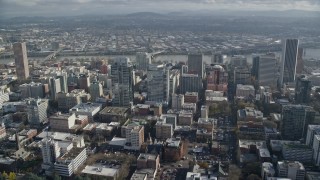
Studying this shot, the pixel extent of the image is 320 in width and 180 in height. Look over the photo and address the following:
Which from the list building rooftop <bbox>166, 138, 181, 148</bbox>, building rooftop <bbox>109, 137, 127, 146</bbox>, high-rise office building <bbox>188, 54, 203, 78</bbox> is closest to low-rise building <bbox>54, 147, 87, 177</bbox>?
building rooftop <bbox>109, 137, 127, 146</bbox>

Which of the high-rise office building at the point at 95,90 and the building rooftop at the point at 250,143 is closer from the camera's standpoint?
the building rooftop at the point at 250,143

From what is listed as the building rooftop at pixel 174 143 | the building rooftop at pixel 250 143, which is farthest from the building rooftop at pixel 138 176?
the building rooftop at pixel 250 143

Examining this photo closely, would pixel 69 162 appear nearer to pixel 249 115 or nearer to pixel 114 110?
pixel 114 110

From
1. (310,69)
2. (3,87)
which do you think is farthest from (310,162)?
(3,87)

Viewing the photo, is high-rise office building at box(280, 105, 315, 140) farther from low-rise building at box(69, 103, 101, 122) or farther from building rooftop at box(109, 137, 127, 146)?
low-rise building at box(69, 103, 101, 122)

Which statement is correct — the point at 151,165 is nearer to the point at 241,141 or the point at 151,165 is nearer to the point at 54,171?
the point at 54,171

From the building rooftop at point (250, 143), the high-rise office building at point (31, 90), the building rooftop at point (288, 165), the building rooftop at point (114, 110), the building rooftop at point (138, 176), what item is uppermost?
the high-rise office building at point (31, 90)

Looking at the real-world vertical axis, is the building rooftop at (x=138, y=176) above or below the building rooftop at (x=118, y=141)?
above

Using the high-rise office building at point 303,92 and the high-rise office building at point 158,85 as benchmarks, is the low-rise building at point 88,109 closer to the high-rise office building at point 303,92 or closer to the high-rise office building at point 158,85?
the high-rise office building at point 158,85
